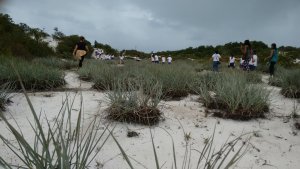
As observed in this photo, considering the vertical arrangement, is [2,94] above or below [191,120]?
above

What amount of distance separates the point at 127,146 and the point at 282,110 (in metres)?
3.23

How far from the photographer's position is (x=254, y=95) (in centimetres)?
511

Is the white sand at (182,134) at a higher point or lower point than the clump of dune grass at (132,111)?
lower

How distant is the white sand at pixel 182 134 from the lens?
11.4ft

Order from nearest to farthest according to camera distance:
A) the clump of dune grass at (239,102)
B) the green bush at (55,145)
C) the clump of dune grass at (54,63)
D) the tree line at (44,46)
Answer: the green bush at (55,145)
the clump of dune grass at (239,102)
the clump of dune grass at (54,63)
the tree line at (44,46)

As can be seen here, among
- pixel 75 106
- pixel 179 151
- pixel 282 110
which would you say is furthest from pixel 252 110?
pixel 75 106

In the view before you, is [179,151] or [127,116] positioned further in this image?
[127,116]

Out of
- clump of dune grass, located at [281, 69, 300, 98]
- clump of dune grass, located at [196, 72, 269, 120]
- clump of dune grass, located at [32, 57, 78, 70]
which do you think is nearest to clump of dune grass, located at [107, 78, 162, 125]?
clump of dune grass, located at [196, 72, 269, 120]

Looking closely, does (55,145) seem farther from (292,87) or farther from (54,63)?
(54,63)

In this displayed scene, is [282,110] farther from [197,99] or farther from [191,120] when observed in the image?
[191,120]

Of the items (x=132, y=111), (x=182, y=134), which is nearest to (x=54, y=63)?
(x=132, y=111)

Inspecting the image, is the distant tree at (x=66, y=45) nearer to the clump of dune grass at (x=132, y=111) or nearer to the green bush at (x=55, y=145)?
the clump of dune grass at (x=132, y=111)

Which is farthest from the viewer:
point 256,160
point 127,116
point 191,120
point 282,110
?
point 282,110

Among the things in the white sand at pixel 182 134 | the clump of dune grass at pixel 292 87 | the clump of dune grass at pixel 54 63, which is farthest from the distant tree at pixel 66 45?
the white sand at pixel 182 134
